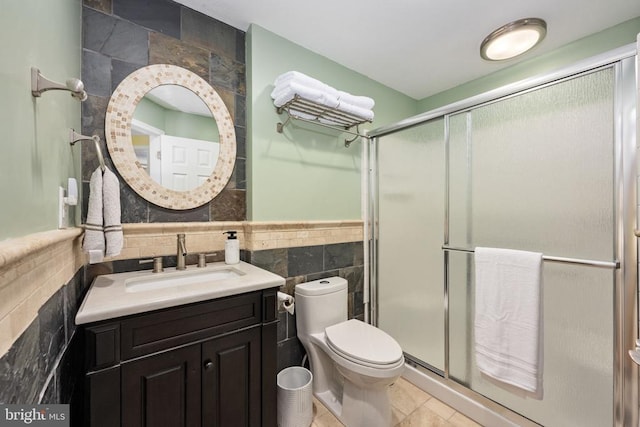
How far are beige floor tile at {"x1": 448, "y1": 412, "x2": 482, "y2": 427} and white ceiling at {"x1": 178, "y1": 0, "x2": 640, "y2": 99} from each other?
2368mm

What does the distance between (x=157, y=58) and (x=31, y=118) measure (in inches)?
38.3

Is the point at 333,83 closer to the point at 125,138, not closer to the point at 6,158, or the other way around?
the point at 125,138

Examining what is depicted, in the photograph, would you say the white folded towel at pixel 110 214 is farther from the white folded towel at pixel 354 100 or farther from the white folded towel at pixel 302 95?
the white folded towel at pixel 354 100

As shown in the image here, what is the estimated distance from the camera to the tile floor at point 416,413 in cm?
149

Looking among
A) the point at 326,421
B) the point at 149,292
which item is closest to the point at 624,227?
the point at 326,421

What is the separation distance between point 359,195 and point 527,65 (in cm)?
158

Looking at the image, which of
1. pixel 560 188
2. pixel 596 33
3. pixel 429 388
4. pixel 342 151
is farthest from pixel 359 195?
pixel 596 33

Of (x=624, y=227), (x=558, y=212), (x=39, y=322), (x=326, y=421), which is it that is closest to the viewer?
(x=39, y=322)

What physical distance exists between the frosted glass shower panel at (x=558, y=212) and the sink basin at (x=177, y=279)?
4.71 ft

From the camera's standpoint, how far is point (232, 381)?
1.10 m

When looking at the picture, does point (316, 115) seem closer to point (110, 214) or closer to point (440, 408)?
point (110, 214)

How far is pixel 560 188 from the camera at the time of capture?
4.08 feet

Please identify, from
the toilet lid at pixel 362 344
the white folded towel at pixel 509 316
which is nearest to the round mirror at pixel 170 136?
the toilet lid at pixel 362 344

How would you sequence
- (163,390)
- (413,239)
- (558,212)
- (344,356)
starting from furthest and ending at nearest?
(413,239)
(344,356)
(558,212)
(163,390)
